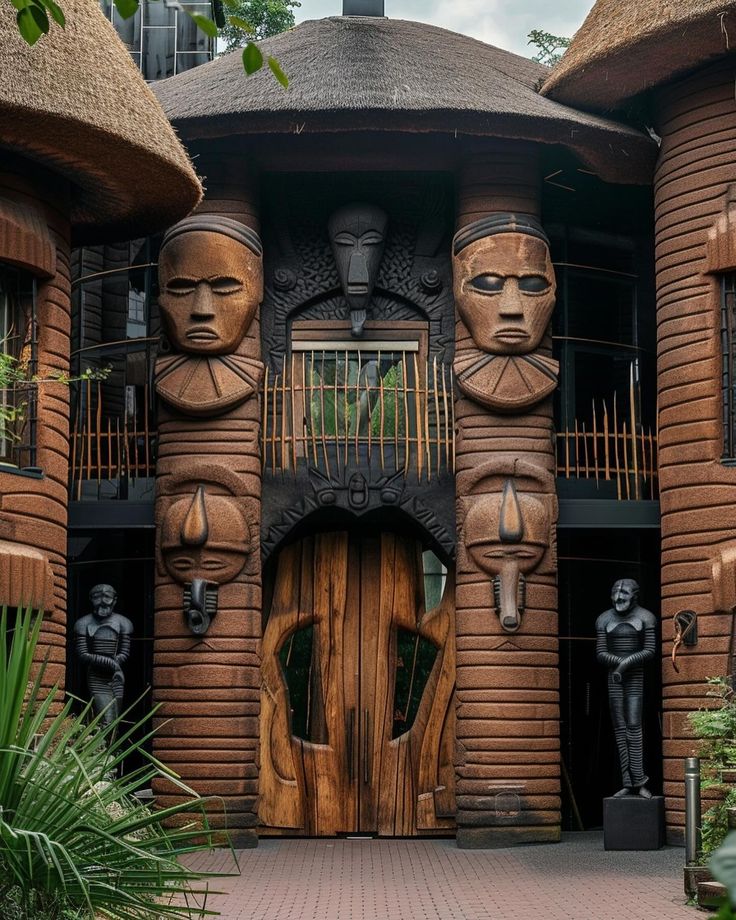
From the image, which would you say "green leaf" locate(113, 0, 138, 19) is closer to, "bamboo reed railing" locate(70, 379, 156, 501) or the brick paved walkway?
the brick paved walkway

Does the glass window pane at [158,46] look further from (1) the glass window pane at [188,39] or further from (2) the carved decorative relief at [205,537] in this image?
(2) the carved decorative relief at [205,537]

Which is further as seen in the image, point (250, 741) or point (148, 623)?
point (148, 623)

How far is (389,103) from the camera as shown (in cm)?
1500

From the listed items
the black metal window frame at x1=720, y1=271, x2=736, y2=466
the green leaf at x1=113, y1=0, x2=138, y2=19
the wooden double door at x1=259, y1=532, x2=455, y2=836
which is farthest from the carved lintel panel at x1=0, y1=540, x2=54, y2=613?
the green leaf at x1=113, y1=0, x2=138, y2=19

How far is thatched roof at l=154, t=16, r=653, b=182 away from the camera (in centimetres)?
1515

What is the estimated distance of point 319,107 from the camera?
1502 centimetres

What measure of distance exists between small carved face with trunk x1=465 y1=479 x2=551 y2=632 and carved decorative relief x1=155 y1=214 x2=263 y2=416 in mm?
2627

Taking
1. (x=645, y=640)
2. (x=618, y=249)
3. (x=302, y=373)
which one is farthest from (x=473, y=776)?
(x=618, y=249)

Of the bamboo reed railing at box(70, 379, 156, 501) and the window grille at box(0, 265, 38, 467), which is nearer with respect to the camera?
the window grille at box(0, 265, 38, 467)

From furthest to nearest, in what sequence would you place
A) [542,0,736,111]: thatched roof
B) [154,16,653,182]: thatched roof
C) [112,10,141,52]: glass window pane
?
[112,10,141,52]: glass window pane, [154,16,653,182]: thatched roof, [542,0,736,111]: thatched roof

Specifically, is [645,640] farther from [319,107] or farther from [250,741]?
[319,107]

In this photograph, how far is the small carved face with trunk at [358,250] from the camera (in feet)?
53.1

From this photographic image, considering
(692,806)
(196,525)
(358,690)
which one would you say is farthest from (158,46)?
(692,806)

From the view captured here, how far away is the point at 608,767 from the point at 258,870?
5.17 metres
